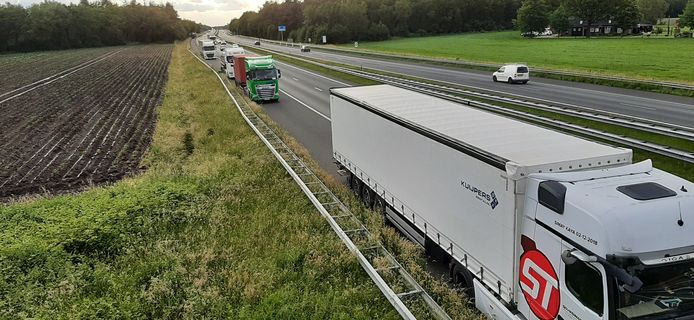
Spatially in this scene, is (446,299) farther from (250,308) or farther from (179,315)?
(179,315)

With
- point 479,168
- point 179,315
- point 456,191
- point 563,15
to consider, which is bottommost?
point 179,315

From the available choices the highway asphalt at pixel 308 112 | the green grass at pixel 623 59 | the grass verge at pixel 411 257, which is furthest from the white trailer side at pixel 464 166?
the green grass at pixel 623 59

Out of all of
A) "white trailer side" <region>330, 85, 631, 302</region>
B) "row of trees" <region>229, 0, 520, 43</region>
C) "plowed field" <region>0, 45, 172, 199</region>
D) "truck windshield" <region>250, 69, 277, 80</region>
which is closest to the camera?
"white trailer side" <region>330, 85, 631, 302</region>

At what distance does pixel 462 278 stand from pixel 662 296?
431 centimetres

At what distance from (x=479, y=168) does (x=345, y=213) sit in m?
6.43

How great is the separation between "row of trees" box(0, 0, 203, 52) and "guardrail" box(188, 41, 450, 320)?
5627 inches

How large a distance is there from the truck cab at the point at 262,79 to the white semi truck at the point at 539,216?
26.1 meters

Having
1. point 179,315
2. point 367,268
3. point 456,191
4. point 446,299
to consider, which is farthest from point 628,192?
point 179,315

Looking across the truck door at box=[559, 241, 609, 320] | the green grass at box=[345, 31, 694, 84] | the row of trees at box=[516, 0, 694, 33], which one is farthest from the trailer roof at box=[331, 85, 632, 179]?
the row of trees at box=[516, 0, 694, 33]

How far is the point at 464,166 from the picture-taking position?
883 cm

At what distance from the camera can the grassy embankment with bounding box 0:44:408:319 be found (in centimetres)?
955

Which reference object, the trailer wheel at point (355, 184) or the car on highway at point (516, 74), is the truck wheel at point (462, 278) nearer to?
the trailer wheel at point (355, 184)

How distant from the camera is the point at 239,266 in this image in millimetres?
10859

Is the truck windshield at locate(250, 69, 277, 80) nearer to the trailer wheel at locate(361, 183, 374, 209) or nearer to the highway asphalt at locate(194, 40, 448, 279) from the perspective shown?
the highway asphalt at locate(194, 40, 448, 279)
